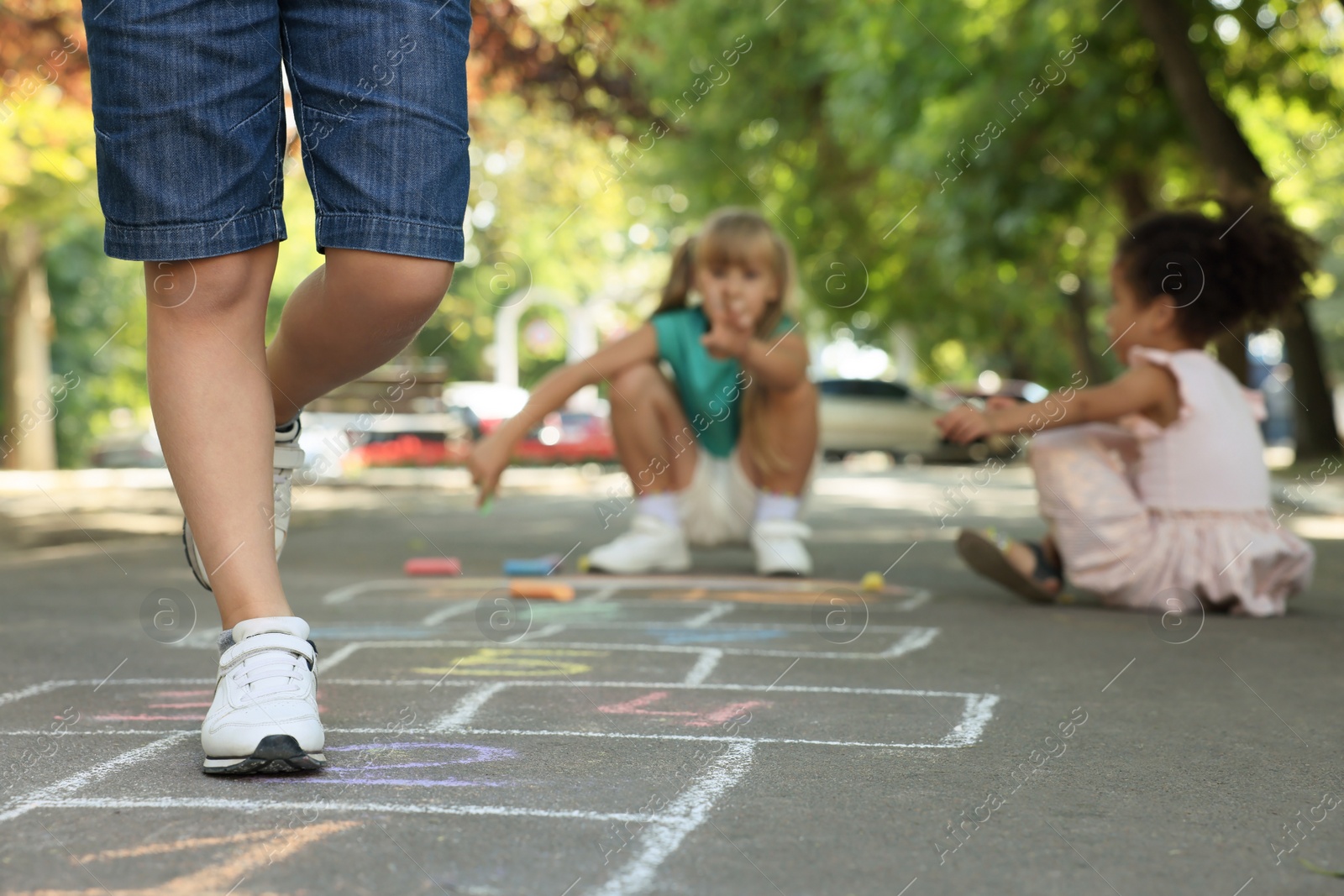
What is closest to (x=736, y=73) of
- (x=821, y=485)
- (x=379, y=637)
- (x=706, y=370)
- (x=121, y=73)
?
(x=821, y=485)

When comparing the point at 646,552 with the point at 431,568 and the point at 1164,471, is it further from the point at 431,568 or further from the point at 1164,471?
the point at 1164,471

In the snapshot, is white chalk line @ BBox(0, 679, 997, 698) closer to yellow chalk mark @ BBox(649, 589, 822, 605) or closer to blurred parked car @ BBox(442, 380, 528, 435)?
yellow chalk mark @ BBox(649, 589, 822, 605)

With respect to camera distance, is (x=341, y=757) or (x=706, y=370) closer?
(x=341, y=757)

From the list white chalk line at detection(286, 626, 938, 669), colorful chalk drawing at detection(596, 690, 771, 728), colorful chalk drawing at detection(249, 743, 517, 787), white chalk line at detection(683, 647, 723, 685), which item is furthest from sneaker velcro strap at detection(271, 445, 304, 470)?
white chalk line at detection(683, 647, 723, 685)

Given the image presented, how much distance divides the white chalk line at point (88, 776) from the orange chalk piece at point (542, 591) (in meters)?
2.45

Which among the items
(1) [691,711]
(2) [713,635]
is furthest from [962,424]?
(1) [691,711]

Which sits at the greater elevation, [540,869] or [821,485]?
[540,869]

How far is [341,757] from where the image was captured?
2.53 meters

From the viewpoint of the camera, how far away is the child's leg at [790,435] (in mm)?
6047

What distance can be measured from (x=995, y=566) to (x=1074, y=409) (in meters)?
0.57

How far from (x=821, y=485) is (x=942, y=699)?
11768 millimetres

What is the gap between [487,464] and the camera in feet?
16.3

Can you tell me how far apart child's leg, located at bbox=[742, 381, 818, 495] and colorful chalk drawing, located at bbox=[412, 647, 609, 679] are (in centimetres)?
229

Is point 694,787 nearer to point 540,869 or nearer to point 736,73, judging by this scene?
point 540,869
